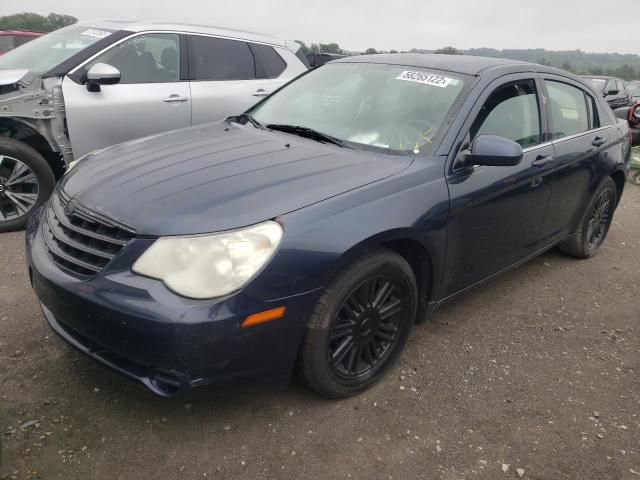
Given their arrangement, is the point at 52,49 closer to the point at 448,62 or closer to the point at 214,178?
the point at 214,178

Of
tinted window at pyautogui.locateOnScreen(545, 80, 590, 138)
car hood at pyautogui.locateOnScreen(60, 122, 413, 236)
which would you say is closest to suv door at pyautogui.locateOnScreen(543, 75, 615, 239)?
tinted window at pyautogui.locateOnScreen(545, 80, 590, 138)

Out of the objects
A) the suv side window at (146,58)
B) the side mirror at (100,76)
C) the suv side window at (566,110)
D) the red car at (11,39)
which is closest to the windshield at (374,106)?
the suv side window at (566,110)

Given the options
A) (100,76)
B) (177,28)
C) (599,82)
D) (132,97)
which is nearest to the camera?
(100,76)

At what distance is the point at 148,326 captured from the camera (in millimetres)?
1968

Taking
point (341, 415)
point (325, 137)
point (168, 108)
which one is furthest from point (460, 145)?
point (168, 108)

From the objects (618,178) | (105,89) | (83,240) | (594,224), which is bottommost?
(594,224)

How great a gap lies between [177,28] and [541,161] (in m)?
3.61

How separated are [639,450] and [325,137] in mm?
2137

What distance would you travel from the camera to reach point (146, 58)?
495 cm

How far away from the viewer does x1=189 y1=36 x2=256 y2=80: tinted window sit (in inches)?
207

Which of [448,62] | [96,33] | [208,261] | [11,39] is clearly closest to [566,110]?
[448,62]

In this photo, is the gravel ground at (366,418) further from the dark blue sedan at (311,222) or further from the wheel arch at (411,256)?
the wheel arch at (411,256)

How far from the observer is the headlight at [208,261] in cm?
199

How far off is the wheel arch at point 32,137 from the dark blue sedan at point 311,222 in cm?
188
